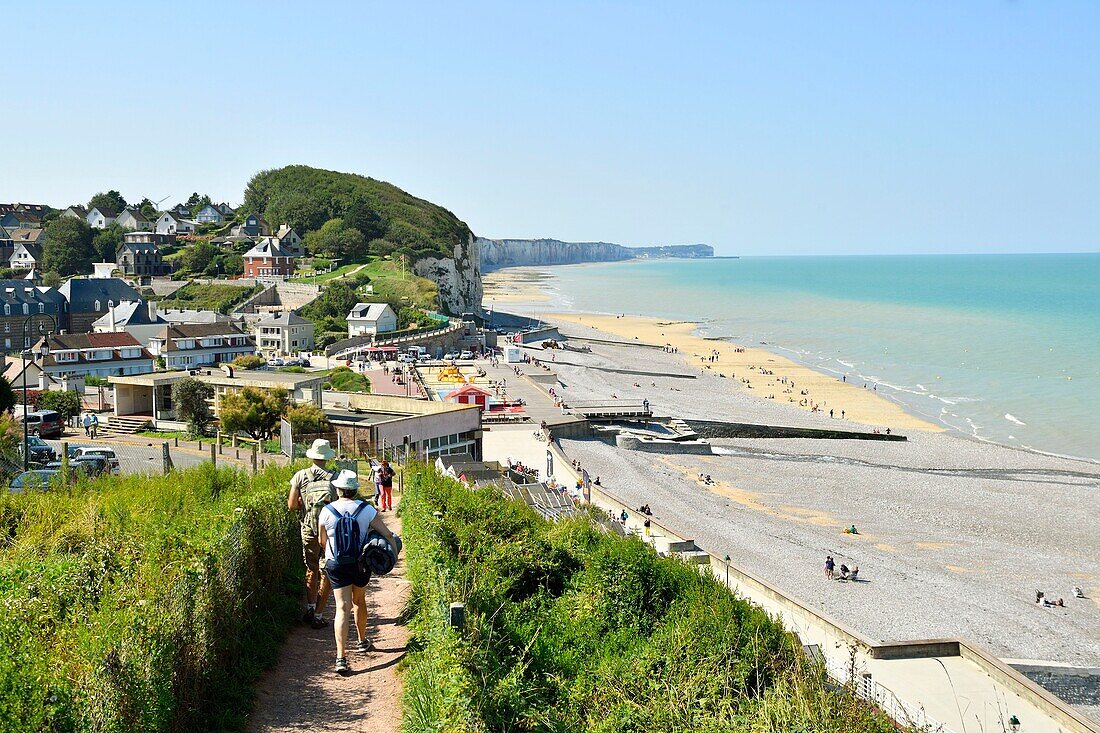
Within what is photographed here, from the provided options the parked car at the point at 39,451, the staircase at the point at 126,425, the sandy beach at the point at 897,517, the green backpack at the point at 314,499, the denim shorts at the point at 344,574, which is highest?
the green backpack at the point at 314,499

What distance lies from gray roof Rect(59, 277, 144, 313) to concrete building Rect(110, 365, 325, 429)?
106ft

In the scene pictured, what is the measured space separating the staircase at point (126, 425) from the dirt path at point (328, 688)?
20605 millimetres

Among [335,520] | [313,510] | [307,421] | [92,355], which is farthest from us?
[92,355]

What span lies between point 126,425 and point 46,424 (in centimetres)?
241

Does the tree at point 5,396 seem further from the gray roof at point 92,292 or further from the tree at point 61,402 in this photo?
the gray roof at point 92,292

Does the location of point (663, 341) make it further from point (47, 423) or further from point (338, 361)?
point (47, 423)

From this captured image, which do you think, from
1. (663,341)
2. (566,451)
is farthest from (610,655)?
(663,341)

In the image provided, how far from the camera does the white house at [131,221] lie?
98188 mm

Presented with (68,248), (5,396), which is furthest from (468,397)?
(68,248)

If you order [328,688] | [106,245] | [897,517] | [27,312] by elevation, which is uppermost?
[106,245]

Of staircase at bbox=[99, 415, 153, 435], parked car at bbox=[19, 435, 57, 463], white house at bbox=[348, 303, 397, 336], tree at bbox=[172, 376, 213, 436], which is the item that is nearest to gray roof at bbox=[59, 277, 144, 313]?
white house at bbox=[348, 303, 397, 336]

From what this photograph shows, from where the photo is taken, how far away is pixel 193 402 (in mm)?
26422

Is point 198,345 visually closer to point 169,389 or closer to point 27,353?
point 27,353

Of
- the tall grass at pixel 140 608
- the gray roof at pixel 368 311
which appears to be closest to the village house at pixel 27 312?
the gray roof at pixel 368 311
